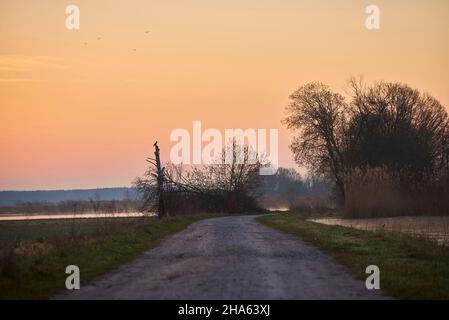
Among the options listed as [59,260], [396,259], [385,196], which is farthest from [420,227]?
[59,260]

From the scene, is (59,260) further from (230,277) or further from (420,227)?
(420,227)

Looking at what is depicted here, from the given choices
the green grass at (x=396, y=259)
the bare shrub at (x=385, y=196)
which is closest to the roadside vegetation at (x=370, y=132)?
the bare shrub at (x=385, y=196)

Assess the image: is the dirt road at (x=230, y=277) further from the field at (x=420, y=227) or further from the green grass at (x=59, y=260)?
the field at (x=420, y=227)

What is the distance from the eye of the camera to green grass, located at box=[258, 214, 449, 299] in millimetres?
12547

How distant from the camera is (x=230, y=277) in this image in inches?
541

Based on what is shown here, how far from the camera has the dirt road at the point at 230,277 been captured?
11.7 meters

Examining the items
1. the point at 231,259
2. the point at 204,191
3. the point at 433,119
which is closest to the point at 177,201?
the point at 204,191

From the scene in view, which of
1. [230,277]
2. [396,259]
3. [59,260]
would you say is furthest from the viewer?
[59,260]

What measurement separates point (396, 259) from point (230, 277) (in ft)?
18.5

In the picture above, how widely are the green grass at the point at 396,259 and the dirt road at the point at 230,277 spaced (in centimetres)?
54
